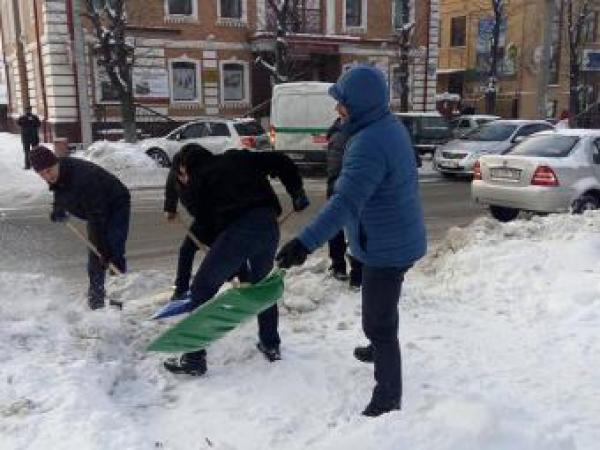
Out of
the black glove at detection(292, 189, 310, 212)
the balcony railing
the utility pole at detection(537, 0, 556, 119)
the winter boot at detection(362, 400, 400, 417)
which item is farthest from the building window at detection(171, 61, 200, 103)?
the winter boot at detection(362, 400, 400, 417)

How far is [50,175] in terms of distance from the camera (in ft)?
15.5

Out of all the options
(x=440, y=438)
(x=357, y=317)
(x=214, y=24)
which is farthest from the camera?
(x=214, y=24)

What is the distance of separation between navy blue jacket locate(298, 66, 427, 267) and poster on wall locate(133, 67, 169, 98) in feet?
75.8

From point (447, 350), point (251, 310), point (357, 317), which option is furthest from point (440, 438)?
point (357, 317)

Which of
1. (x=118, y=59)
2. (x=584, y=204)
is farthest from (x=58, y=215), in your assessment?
(x=118, y=59)

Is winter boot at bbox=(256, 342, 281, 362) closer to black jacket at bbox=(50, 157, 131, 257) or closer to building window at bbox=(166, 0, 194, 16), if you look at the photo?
black jacket at bbox=(50, 157, 131, 257)

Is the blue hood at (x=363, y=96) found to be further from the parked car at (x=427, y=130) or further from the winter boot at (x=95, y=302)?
the parked car at (x=427, y=130)

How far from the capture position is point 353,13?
3016cm

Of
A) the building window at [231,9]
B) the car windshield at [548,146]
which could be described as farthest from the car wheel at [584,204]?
the building window at [231,9]

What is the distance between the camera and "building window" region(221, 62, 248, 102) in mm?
27172

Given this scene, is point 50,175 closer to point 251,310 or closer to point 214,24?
point 251,310

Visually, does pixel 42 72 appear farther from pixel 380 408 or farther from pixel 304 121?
pixel 380 408

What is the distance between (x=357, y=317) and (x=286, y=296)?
0.69m

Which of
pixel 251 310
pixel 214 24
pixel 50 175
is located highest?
pixel 214 24
